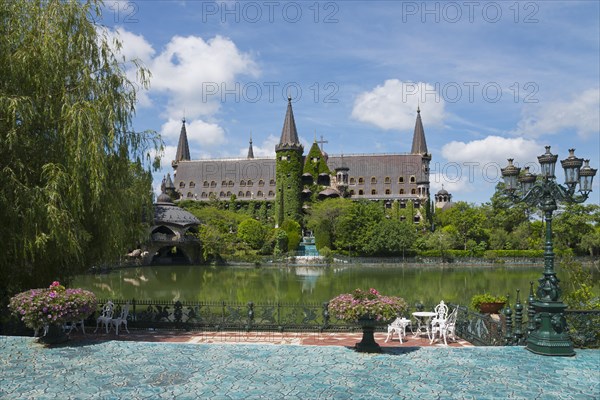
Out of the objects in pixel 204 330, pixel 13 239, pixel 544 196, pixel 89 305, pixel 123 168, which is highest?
pixel 123 168

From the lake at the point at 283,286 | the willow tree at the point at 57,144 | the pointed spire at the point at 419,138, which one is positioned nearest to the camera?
the willow tree at the point at 57,144

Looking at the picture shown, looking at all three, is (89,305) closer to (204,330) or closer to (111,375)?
(111,375)

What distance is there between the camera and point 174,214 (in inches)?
2133

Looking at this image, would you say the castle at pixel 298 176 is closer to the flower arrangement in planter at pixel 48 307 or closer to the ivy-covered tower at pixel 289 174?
the ivy-covered tower at pixel 289 174

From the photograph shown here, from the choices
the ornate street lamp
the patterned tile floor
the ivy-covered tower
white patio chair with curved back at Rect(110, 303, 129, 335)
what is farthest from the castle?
the patterned tile floor

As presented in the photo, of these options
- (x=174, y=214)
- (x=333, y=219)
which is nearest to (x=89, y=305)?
(x=174, y=214)

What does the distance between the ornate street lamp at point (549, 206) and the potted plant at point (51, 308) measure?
8813 millimetres

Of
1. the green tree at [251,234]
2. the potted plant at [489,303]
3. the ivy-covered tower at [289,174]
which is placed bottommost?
the potted plant at [489,303]

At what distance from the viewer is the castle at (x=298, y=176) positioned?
6706cm

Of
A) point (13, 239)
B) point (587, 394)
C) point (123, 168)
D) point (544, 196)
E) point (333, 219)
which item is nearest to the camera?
point (587, 394)

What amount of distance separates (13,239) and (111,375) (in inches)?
194

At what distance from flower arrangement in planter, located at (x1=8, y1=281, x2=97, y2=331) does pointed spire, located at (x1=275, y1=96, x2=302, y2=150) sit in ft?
187

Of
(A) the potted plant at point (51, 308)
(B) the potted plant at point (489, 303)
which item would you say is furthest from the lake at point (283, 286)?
(A) the potted plant at point (51, 308)

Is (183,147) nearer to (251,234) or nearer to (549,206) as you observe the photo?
(251,234)
